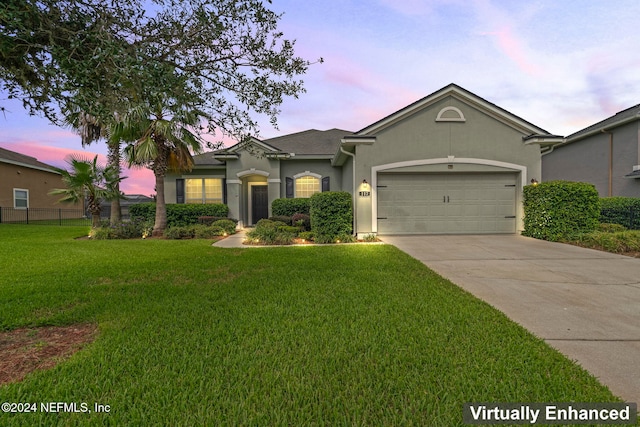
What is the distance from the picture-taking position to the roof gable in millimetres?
10250

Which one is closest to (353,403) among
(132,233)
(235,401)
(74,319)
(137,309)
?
(235,401)

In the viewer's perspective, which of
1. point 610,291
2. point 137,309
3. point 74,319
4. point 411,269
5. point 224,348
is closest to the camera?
point 224,348

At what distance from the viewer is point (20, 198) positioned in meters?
21.1

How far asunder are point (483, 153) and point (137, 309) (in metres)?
11.1

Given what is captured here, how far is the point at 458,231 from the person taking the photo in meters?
10.8

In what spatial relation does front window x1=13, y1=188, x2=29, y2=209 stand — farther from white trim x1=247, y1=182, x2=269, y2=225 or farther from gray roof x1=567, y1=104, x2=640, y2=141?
gray roof x1=567, y1=104, x2=640, y2=141

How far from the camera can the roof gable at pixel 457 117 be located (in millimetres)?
10250

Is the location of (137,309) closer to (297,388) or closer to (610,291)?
(297,388)

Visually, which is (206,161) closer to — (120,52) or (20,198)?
(120,52)

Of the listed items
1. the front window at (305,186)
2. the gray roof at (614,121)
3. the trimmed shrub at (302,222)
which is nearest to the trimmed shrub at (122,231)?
the trimmed shrub at (302,222)

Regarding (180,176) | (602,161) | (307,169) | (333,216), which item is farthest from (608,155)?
(180,176)

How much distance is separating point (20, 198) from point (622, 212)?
3384cm

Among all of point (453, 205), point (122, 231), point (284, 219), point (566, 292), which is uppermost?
point (453, 205)

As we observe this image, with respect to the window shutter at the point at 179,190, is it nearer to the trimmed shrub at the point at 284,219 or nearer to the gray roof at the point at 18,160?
the trimmed shrub at the point at 284,219
